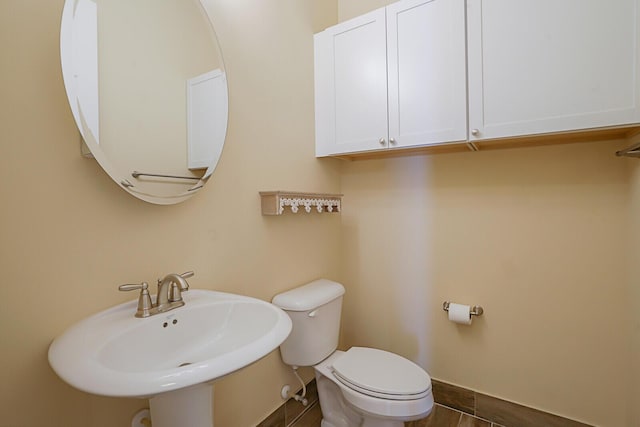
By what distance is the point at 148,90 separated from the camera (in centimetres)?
100

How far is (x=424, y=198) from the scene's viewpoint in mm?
1822

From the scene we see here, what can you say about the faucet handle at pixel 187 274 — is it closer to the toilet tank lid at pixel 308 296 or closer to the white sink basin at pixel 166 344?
the white sink basin at pixel 166 344

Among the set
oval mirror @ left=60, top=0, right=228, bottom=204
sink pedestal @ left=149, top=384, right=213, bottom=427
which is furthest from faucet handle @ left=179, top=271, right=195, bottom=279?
sink pedestal @ left=149, top=384, right=213, bottom=427

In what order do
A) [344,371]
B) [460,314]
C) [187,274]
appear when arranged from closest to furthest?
[187,274], [344,371], [460,314]

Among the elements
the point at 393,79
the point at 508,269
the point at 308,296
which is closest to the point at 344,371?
the point at 308,296

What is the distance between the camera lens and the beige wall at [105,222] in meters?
0.74

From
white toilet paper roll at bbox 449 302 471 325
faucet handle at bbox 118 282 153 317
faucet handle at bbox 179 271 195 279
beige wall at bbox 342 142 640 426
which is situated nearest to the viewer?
faucet handle at bbox 118 282 153 317

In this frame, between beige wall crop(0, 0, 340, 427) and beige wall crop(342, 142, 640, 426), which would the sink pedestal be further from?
beige wall crop(342, 142, 640, 426)

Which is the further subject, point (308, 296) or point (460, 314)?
point (460, 314)

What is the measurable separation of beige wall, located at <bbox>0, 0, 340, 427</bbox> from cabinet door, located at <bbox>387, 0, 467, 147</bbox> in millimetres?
571

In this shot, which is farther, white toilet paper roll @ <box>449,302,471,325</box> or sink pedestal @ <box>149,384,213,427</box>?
white toilet paper roll @ <box>449,302,471,325</box>

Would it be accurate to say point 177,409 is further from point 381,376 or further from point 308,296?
point 381,376

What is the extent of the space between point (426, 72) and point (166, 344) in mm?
1605

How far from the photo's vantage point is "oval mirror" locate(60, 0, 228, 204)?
0.84m
